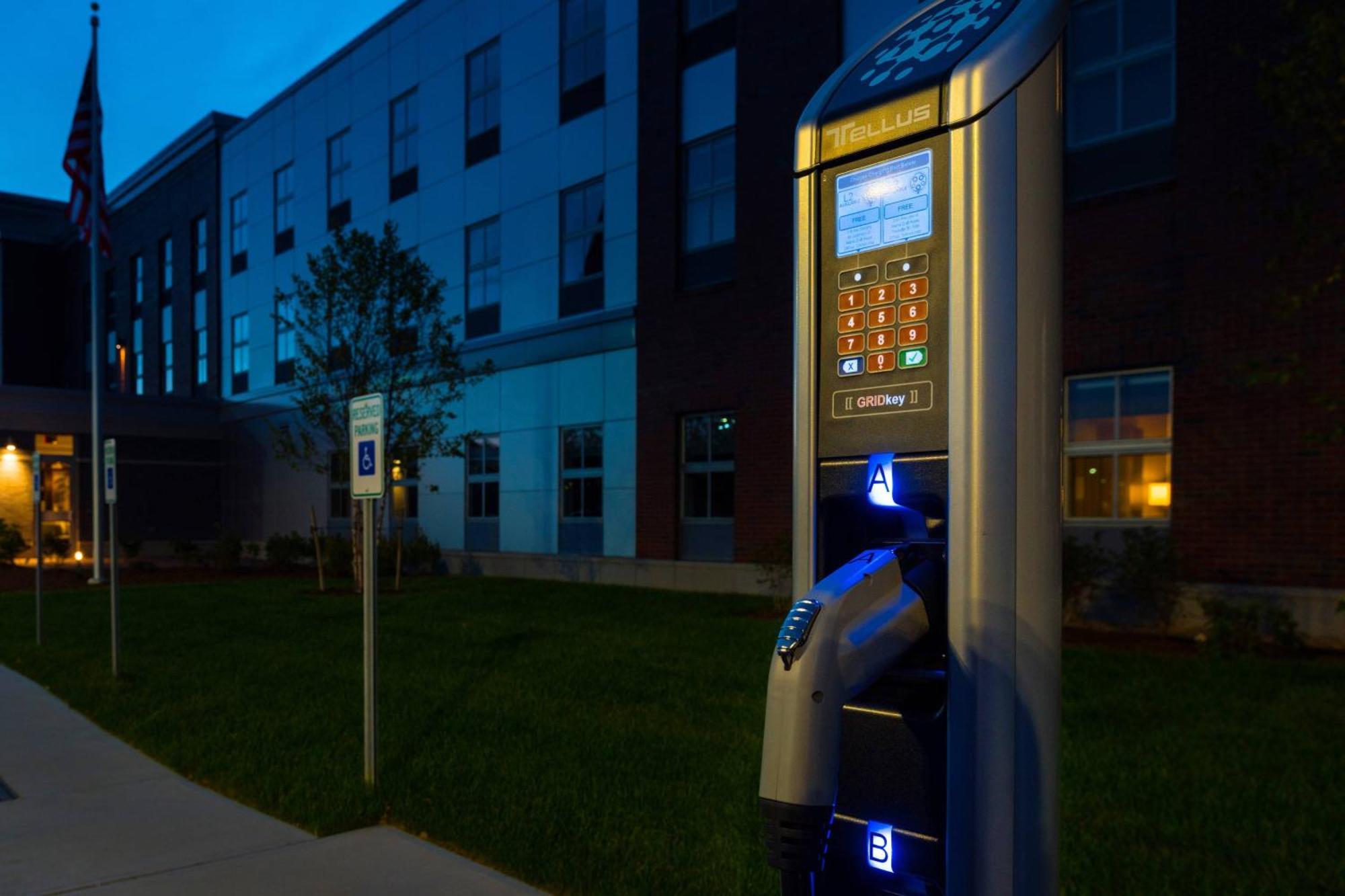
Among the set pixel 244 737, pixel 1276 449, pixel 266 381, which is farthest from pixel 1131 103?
pixel 266 381

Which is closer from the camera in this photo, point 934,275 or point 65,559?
point 934,275

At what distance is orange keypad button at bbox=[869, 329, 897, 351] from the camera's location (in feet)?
5.89

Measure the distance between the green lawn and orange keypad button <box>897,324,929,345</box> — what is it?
3.21m

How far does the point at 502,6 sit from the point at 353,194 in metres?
7.10

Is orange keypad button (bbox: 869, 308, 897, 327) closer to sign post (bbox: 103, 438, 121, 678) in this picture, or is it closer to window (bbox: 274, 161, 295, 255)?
sign post (bbox: 103, 438, 121, 678)

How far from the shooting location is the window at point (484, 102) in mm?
22922

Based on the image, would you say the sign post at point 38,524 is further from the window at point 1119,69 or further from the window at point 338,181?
the window at point 338,181

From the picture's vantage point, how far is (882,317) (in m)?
1.81

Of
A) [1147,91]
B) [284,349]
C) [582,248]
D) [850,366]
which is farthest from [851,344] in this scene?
[284,349]

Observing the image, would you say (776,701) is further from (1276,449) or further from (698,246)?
(698,246)

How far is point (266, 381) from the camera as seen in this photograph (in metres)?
32.2

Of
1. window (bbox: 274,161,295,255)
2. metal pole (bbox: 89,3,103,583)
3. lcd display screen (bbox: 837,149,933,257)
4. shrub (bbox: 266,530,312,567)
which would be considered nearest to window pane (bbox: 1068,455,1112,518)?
lcd display screen (bbox: 837,149,933,257)

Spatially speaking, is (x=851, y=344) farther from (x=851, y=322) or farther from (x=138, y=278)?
(x=138, y=278)

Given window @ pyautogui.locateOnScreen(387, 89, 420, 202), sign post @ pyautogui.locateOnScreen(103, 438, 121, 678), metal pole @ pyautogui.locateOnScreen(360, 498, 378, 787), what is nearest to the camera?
→ metal pole @ pyautogui.locateOnScreen(360, 498, 378, 787)
